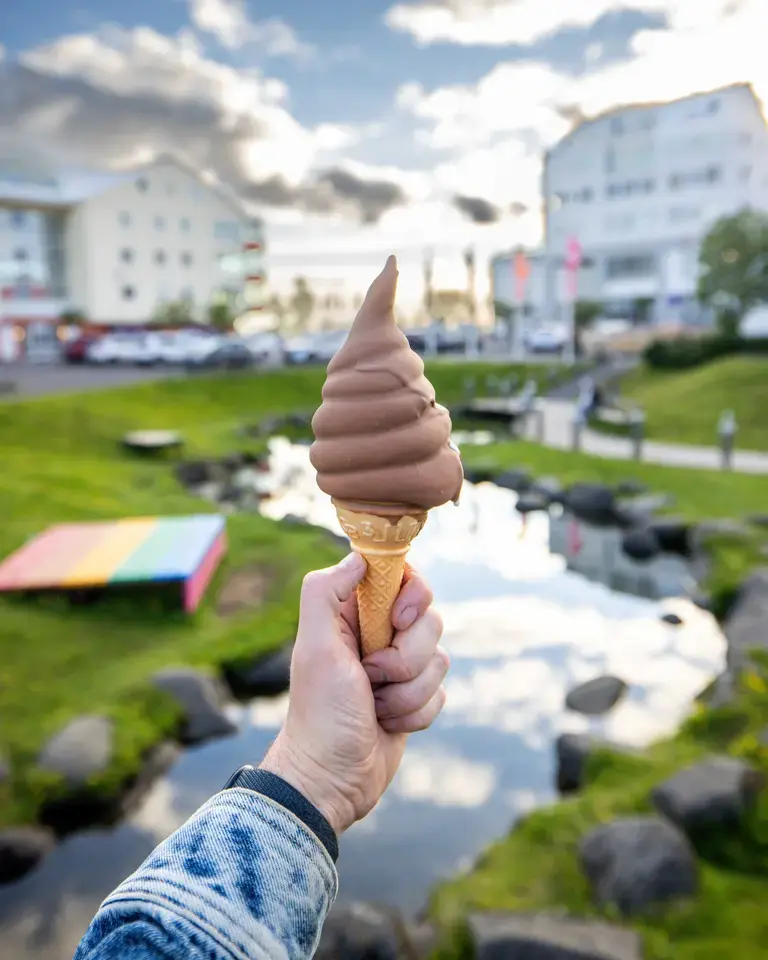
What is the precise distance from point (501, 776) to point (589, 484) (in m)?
8.31

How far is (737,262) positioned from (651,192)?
71.2ft

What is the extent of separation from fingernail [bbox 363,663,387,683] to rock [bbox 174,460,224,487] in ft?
47.7

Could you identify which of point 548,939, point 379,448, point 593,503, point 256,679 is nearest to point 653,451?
point 593,503

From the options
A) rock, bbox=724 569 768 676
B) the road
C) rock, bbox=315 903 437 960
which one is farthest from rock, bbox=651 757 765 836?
the road

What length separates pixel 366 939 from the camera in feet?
14.6

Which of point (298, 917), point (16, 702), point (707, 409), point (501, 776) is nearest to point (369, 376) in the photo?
point (298, 917)

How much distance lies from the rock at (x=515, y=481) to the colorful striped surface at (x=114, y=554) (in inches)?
257

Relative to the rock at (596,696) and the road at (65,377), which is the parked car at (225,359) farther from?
the rock at (596,696)

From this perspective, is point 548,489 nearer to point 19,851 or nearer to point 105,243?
point 19,851

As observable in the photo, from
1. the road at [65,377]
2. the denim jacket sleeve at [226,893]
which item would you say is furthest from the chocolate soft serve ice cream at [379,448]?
the road at [65,377]

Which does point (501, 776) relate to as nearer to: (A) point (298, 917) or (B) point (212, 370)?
(A) point (298, 917)

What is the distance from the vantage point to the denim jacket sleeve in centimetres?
142

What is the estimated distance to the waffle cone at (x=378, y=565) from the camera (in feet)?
7.72

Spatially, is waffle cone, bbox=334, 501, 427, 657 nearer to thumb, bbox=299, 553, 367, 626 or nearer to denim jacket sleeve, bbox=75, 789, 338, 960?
thumb, bbox=299, 553, 367, 626
